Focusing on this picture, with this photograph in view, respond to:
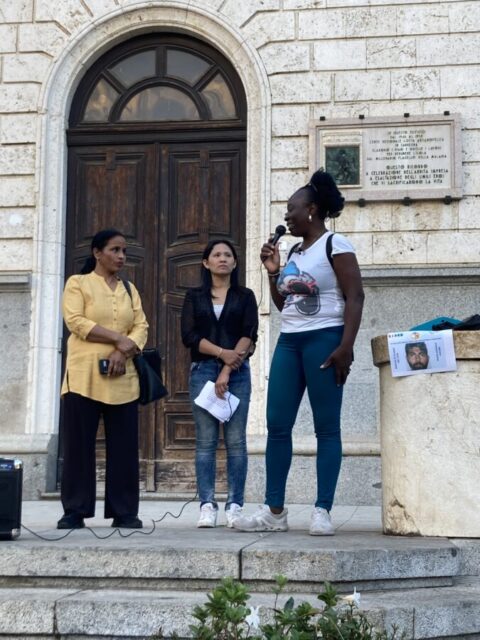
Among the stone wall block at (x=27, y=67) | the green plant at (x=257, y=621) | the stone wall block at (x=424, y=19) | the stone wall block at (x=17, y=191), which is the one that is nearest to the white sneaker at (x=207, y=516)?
the green plant at (x=257, y=621)

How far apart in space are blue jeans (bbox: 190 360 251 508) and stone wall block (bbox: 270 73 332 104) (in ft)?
14.5

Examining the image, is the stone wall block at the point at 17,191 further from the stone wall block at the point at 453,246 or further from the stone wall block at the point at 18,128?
the stone wall block at the point at 453,246

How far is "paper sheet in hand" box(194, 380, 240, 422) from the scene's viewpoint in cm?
729

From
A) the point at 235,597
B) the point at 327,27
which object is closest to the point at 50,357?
the point at 327,27

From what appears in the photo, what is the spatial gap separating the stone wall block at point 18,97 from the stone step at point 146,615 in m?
7.13

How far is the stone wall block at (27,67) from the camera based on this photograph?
38.1 feet

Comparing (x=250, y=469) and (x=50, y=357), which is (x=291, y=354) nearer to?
(x=250, y=469)

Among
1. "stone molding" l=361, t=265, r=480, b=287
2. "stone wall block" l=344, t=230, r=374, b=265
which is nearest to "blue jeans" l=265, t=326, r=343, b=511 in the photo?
"stone molding" l=361, t=265, r=480, b=287

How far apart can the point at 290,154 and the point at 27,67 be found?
2.84 m

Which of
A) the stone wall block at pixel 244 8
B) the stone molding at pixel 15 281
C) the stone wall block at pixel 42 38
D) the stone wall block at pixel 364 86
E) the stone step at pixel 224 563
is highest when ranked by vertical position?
the stone wall block at pixel 244 8

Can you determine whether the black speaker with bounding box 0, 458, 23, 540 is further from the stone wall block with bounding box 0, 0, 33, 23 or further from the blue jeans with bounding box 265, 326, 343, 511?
the stone wall block with bounding box 0, 0, 33, 23

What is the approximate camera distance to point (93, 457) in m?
7.12

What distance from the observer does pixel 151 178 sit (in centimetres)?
1161

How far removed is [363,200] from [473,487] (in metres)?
4.77
